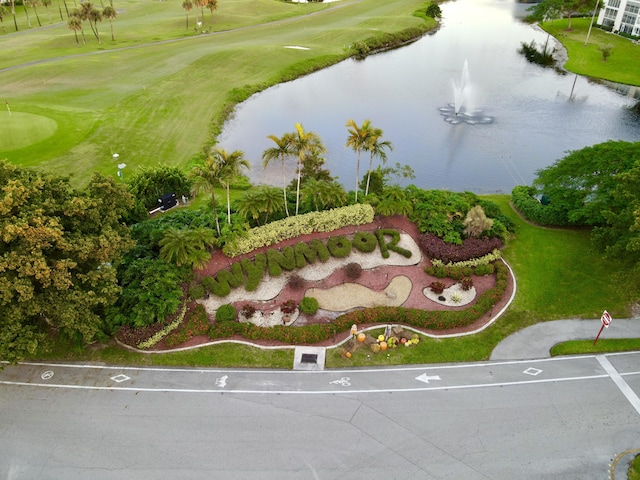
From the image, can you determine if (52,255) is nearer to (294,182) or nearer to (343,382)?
(343,382)

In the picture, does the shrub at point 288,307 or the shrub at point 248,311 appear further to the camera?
the shrub at point 288,307

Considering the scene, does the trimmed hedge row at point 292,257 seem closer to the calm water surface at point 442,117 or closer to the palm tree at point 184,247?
the palm tree at point 184,247

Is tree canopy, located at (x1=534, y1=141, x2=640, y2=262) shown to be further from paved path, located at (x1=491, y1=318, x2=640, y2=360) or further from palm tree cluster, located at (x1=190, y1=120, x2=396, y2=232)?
palm tree cluster, located at (x1=190, y1=120, x2=396, y2=232)

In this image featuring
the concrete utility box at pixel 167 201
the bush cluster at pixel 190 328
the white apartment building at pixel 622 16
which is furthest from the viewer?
the white apartment building at pixel 622 16

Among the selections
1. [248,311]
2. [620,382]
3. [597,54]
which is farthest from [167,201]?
[597,54]

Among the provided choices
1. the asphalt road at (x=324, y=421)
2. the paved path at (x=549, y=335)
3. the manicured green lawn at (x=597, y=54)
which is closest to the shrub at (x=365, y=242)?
the asphalt road at (x=324, y=421)

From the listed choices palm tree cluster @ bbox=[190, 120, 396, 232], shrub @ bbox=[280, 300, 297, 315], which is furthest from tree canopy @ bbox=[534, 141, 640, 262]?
shrub @ bbox=[280, 300, 297, 315]
